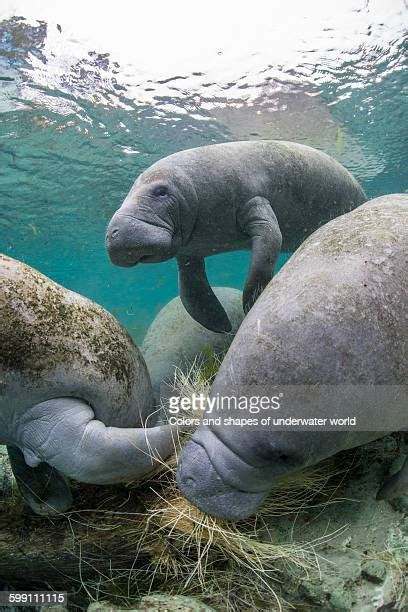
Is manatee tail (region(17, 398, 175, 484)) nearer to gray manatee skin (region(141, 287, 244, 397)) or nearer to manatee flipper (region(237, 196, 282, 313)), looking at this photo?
gray manatee skin (region(141, 287, 244, 397))

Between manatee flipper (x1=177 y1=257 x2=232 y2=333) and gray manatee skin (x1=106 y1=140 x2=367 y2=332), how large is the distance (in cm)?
1

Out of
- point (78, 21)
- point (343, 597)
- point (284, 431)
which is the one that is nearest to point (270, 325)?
point (284, 431)

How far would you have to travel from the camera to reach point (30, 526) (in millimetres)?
2816

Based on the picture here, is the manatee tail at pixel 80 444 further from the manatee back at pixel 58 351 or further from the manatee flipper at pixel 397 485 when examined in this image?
the manatee flipper at pixel 397 485

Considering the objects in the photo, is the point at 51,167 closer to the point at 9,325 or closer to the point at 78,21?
the point at 78,21

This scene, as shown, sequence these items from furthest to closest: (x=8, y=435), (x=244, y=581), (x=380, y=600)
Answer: (x=8, y=435) < (x=244, y=581) < (x=380, y=600)

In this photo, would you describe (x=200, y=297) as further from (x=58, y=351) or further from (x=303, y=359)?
(x=303, y=359)

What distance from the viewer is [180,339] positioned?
20.1ft

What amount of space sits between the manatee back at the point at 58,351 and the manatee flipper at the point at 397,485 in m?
1.52

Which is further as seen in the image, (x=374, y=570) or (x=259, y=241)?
(x=259, y=241)

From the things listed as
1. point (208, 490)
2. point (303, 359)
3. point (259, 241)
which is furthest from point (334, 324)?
point (259, 241)

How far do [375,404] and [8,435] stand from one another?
1978 mm

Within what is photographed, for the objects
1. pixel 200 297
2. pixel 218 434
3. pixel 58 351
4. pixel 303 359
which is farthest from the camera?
pixel 200 297

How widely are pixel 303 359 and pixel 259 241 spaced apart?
2910 millimetres
